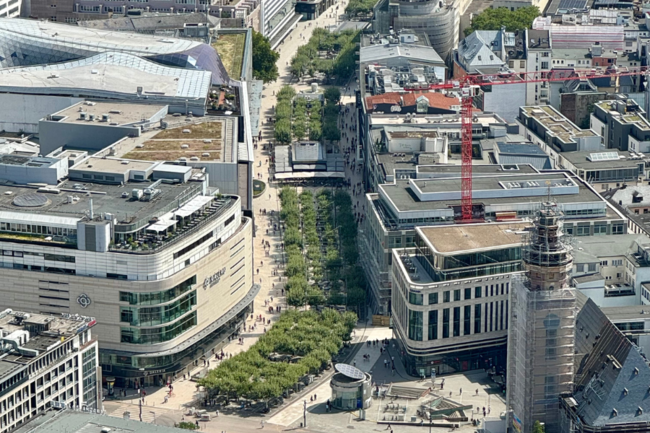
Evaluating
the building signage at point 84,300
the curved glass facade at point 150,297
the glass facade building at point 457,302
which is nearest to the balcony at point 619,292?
the glass facade building at point 457,302

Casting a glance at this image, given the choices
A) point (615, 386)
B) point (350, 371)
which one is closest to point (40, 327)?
point (350, 371)

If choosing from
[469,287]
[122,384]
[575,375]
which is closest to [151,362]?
[122,384]

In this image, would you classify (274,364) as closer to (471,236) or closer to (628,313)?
(471,236)

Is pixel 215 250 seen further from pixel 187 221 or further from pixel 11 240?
pixel 11 240

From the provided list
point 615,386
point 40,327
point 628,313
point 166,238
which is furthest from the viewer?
point 166,238

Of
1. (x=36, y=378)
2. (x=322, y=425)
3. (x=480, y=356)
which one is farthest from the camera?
(x=480, y=356)

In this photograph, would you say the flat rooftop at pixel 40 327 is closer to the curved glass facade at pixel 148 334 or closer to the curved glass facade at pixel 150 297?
the curved glass facade at pixel 150 297
